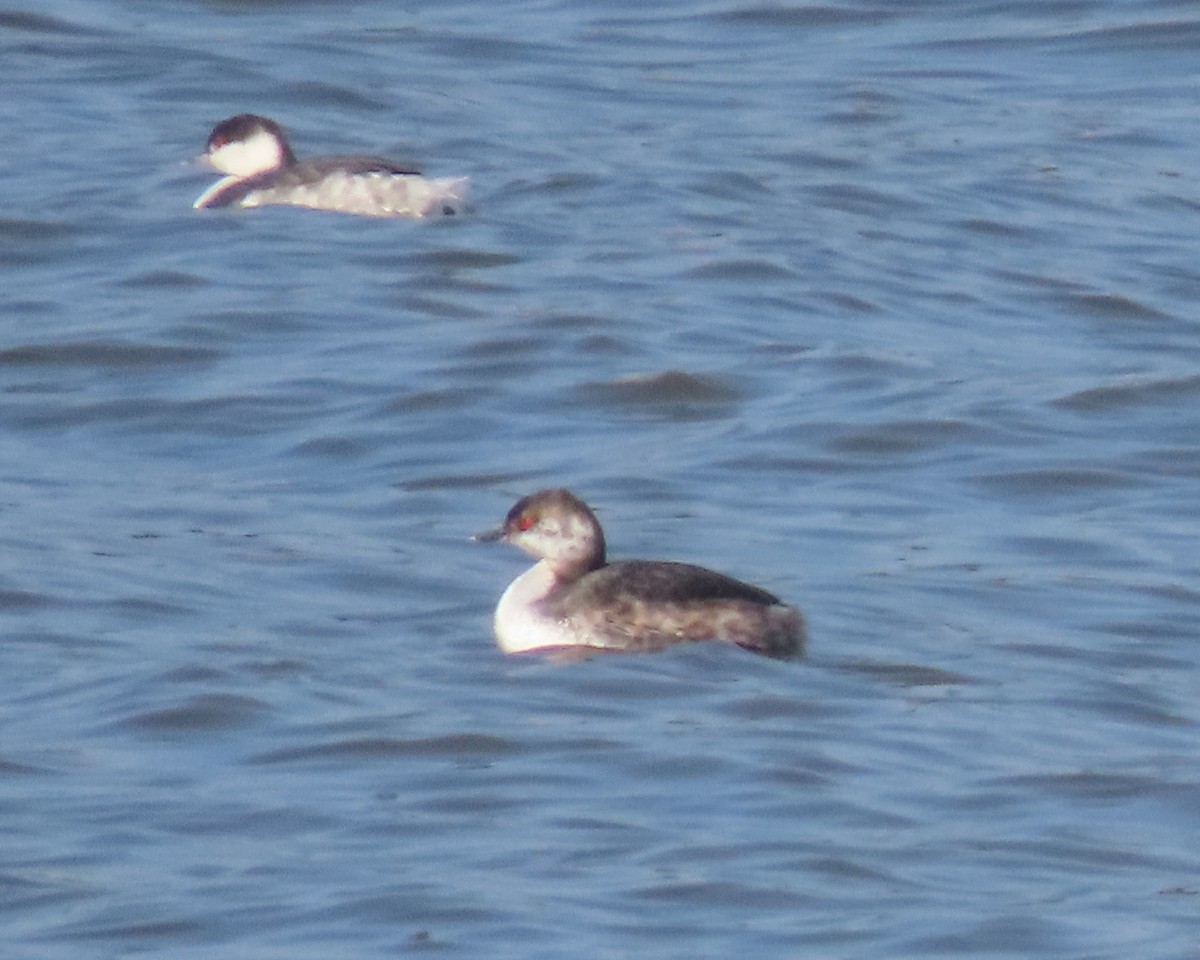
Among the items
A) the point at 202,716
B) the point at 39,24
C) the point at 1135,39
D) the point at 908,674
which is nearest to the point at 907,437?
the point at 908,674

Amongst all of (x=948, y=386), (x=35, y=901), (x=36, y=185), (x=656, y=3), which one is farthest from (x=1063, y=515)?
(x=656, y=3)

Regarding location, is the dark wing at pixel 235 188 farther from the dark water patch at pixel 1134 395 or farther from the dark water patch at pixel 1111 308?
the dark water patch at pixel 1134 395

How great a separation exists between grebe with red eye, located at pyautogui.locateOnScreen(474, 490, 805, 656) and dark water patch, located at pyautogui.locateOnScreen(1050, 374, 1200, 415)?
371cm

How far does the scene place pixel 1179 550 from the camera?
38.0 ft

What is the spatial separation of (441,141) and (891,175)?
262 cm

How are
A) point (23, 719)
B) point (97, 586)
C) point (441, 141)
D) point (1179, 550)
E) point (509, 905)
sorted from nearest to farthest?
point (509, 905) → point (23, 719) → point (97, 586) → point (1179, 550) → point (441, 141)

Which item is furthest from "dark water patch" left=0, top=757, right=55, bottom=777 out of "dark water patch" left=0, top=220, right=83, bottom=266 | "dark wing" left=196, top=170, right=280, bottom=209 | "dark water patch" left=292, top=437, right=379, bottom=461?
"dark wing" left=196, top=170, right=280, bottom=209

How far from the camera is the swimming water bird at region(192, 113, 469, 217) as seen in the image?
54.6 feet

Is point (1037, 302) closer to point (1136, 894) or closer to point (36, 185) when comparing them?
point (36, 185)

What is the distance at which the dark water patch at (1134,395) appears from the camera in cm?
1367

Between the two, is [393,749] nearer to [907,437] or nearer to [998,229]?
[907,437]

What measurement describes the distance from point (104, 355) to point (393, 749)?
5565 millimetres

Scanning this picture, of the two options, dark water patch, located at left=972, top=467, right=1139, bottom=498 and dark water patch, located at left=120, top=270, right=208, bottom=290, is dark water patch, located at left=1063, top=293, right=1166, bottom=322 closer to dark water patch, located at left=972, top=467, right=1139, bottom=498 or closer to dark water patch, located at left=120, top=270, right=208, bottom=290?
dark water patch, located at left=972, top=467, right=1139, bottom=498

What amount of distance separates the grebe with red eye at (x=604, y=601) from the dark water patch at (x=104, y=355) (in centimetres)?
394
